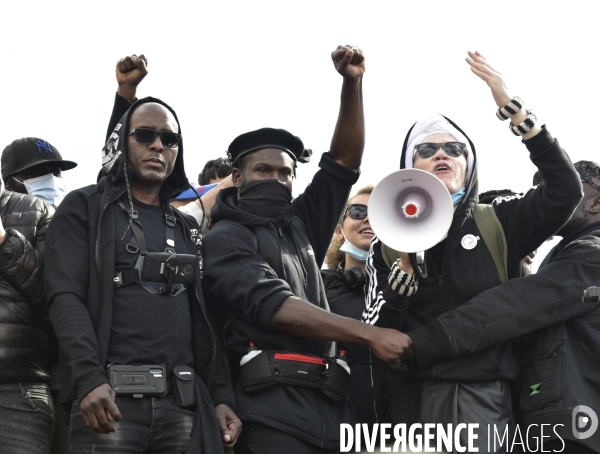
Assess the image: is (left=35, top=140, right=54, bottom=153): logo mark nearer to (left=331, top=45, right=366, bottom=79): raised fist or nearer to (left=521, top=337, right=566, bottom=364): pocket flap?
(left=331, top=45, right=366, bottom=79): raised fist

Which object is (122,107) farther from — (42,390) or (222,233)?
(42,390)

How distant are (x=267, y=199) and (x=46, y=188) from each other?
181 cm

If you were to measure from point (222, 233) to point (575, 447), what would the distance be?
255 centimetres

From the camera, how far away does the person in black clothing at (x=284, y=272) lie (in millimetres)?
5188

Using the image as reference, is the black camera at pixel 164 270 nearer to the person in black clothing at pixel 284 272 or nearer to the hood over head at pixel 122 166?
the person in black clothing at pixel 284 272

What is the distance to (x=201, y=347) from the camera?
5199mm

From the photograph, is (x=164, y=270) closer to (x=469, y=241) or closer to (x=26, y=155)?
(x=469, y=241)

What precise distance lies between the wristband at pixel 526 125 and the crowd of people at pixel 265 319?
0.01 meters

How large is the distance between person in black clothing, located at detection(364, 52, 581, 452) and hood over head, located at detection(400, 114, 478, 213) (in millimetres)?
15

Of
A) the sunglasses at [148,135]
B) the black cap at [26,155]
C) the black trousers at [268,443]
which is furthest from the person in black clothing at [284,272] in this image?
the black cap at [26,155]

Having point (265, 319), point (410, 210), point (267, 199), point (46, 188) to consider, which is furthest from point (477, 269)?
point (46, 188)

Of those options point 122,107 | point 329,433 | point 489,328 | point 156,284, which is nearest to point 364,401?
point 329,433

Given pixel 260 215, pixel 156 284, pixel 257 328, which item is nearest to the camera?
pixel 156 284

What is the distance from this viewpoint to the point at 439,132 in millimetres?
5910
